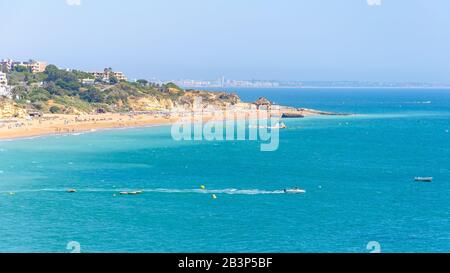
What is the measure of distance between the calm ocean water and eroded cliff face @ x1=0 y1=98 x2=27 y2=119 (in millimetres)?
15255

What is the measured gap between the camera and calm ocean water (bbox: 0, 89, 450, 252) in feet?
79.1

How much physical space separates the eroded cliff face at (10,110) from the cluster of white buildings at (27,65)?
139ft

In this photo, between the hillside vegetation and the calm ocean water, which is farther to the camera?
the hillside vegetation

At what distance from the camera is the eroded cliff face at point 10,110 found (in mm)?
71938

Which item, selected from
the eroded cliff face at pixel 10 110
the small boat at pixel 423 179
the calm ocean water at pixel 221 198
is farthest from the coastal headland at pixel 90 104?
the small boat at pixel 423 179

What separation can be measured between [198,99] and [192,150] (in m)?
52.9

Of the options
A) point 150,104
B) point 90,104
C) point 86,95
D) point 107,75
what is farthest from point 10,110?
point 107,75

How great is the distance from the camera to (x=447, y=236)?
2495 centimetres

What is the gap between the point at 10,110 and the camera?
241ft

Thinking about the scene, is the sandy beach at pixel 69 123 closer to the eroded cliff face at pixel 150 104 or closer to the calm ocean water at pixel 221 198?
the calm ocean water at pixel 221 198

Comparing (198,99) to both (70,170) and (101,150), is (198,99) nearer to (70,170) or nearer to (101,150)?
(101,150)

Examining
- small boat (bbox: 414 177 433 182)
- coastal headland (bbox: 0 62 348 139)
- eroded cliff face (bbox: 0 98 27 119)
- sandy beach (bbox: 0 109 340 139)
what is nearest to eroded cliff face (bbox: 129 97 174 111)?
coastal headland (bbox: 0 62 348 139)

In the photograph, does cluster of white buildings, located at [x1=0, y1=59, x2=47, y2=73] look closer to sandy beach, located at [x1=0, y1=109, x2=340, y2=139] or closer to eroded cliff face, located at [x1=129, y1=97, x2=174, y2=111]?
eroded cliff face, located at [x1=129, y1=97, x2=174, y2=111]
